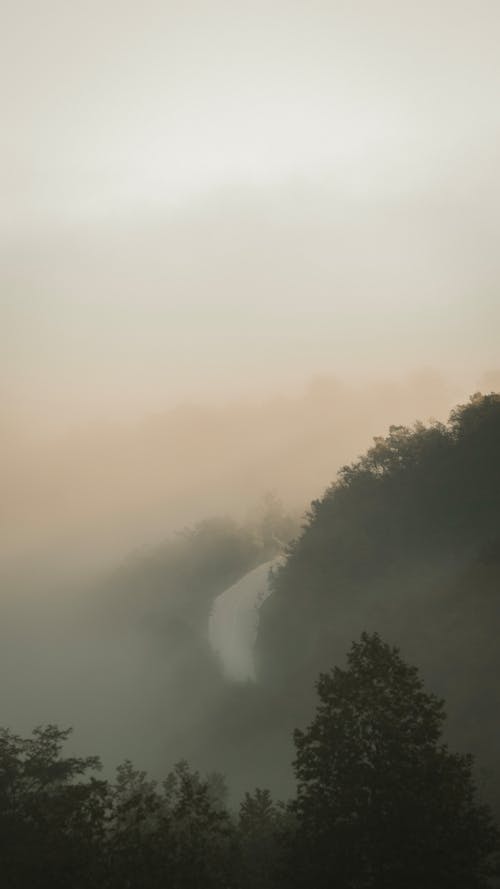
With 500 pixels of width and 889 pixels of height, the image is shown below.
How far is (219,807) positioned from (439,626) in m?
24.6

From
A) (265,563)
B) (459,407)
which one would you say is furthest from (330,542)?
(265,563)

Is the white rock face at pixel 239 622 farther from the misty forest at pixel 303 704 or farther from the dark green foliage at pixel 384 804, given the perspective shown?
the dark green foliage at pixel 384 804

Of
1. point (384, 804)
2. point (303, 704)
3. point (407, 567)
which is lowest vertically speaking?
point (384, 804)

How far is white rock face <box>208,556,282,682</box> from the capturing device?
3241 inches

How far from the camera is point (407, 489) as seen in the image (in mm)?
66250

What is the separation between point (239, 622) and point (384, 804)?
252ft

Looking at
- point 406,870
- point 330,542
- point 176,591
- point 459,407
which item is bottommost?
point 406,870

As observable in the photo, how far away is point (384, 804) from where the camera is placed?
1944 cm

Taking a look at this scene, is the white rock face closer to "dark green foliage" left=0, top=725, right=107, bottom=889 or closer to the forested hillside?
the forested hillside

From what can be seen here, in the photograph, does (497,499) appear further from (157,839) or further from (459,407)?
(157,839)

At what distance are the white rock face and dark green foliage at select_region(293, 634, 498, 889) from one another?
57.5m

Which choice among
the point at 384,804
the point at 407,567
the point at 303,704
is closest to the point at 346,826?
the point at 384,804

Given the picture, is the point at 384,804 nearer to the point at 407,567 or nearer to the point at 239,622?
the point at 407,567

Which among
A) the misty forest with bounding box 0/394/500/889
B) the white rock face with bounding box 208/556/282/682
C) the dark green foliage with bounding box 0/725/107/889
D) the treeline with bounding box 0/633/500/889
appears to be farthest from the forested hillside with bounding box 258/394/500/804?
the dark green foliage with bounding box 0/725/107/889
